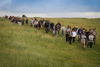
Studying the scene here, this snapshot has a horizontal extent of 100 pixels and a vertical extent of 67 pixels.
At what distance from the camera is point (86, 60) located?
10.7 m

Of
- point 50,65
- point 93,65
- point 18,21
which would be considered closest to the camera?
point 50,65

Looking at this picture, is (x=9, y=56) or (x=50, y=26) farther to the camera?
(x=50, y=26)

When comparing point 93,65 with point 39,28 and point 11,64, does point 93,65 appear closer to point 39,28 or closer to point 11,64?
point 11,64

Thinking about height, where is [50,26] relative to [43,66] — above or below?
above

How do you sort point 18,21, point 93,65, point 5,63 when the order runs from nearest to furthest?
1. point 5,63
2. point 93,65
3. point 18,21

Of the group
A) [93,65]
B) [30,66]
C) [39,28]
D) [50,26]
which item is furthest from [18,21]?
[93,65]

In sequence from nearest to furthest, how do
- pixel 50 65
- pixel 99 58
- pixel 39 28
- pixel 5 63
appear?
pixel 5 63
pixel 50 65
pixel 99 58
pixel 39 28

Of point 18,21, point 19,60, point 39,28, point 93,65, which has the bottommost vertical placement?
point 93,65

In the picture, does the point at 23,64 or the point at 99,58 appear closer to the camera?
the point at 23,64

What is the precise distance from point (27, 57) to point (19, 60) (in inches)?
39.4

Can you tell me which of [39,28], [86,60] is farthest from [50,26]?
[86,60]

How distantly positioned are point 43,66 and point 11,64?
286 centimetres

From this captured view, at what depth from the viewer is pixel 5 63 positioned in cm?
829

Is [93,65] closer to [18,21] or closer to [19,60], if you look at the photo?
[19,60]
